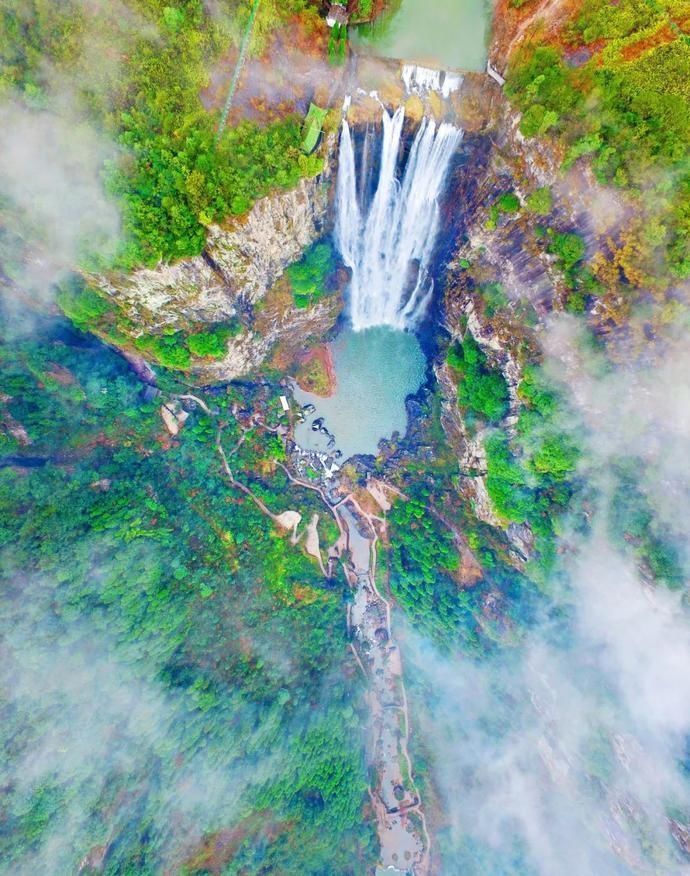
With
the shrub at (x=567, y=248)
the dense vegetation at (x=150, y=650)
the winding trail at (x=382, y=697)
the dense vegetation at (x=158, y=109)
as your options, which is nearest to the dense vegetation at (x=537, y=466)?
the shrub at (x=567, y=248)

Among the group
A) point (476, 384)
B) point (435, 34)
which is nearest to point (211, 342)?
point (476, 384)

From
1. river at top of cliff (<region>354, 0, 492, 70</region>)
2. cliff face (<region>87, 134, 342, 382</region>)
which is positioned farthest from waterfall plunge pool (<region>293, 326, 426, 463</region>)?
river at top of cliff (<region>354, 0, 492, 70</region>)

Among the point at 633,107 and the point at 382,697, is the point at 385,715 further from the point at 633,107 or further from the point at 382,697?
the point at 633,107

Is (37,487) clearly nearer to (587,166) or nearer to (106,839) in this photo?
(106,839)

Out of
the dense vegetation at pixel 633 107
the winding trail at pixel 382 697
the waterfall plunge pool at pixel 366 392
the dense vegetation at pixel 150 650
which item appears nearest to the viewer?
the dense vegetation at pixel 633 107

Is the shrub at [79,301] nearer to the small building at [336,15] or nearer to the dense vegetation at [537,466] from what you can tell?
the small building at [336,15]
